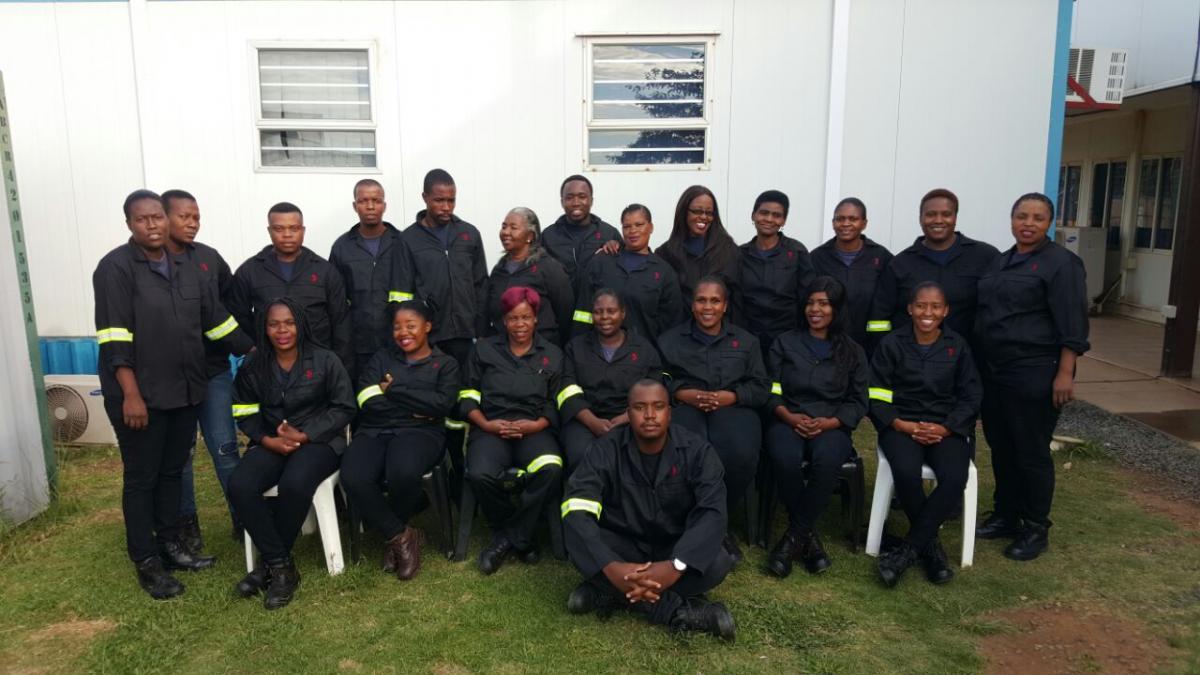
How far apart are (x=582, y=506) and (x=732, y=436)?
983 millimetres

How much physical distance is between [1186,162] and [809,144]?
3864 mm

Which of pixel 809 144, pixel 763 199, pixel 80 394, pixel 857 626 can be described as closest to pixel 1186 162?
pixel 809 144

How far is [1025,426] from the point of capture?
3.97m

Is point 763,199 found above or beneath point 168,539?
above


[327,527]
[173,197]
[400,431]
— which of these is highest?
[173,197]

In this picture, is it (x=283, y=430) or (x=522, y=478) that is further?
(x=522, y=478)

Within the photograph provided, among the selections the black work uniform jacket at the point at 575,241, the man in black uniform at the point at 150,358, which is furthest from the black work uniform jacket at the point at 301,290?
the black work uniform jacket at the point at 575,241

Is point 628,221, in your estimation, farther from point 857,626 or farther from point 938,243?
point 857,626

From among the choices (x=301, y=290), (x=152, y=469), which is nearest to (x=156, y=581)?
(x=152, y=469)

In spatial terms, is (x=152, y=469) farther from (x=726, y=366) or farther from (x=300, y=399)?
(x=726, y=366)

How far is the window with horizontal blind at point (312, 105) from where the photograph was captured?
5891mm

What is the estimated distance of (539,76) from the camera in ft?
19.3

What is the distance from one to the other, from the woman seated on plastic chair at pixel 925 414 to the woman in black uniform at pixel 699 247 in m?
0.98

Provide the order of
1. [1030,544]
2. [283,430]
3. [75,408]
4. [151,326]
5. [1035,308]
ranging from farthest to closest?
[75,408] < [1030,544] < [1035,308] < [283,430] < [151,326]
